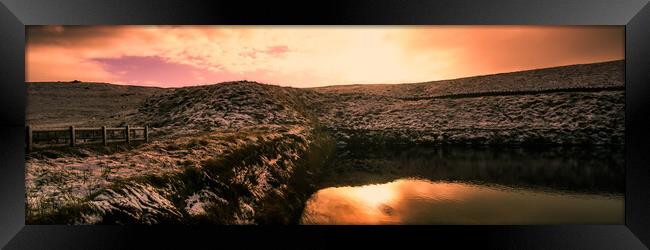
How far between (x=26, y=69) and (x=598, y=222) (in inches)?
714

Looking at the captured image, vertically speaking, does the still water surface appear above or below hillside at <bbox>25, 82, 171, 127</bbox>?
below

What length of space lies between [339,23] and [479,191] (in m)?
9.79

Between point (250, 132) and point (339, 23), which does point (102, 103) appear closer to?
point (250, 132)

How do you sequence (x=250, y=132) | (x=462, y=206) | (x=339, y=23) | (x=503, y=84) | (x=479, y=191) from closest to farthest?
(x=339, y=23), (x=462, y=206), (x=479, y=191), (x=250, y=132), (x=503, y=84)

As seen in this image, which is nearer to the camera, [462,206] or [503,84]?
[462,206]

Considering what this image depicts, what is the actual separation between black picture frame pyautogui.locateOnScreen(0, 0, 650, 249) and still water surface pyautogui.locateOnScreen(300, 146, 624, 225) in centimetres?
83

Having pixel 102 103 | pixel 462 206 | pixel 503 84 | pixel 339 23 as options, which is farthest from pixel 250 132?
pixel 503 84

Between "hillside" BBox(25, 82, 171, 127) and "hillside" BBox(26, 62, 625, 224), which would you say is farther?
"hillside" BBox(25, 82, 171, 127)

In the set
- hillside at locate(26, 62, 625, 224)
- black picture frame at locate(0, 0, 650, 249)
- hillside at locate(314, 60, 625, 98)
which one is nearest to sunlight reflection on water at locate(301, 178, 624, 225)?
black picture frame at locate(0, 0, 650, 249)

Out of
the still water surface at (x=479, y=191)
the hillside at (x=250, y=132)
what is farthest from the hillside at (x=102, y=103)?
the still water surface at (x=479, y=191)

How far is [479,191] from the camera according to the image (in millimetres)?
14258

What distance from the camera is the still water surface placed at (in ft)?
37.4

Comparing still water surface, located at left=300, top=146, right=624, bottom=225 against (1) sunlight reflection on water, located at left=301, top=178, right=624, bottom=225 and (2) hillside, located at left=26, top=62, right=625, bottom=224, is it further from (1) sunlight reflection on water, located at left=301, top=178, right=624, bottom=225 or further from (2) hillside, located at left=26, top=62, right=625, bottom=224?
(2) hillside, located at left=26, top=62, right=625, bottom=224
